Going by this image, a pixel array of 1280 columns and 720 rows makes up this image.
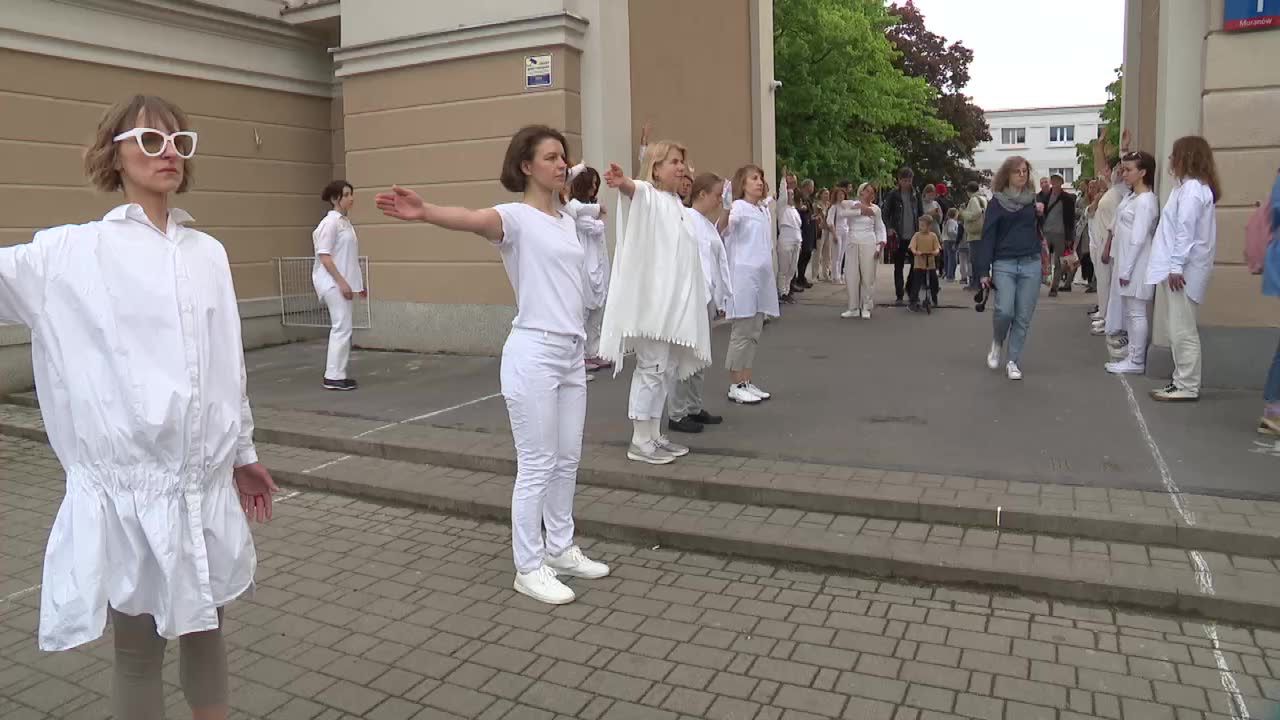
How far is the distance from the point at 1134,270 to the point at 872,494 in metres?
4.56

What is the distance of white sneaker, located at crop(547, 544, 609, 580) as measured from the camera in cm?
465

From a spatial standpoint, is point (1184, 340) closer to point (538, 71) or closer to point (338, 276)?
point (538, 71)

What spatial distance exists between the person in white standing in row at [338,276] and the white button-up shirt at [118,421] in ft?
22.1

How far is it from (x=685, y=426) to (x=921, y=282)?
7880 millimetres

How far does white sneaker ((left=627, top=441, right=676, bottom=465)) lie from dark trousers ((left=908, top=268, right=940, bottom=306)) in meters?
8.21

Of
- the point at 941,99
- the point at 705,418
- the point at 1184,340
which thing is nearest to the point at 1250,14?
the point at 1184,340

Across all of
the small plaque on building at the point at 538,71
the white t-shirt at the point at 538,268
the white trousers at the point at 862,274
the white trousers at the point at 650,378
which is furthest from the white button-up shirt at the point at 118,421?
the white trousers at the point at 862,274

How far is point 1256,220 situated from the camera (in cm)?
633

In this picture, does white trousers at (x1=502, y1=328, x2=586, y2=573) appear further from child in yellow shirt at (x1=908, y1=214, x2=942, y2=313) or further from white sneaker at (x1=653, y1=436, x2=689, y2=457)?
child in yellow shirt at (x1=908, y1=214, x2=942, y2=313)

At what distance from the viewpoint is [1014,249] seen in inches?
329

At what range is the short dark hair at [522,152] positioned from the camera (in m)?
4.33

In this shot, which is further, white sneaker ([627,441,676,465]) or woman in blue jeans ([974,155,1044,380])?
woman in blue jeans ([974,155,1044,380])

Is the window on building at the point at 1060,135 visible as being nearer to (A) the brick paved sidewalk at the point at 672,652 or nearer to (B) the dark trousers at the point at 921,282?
(B) the dark trousers at the point at 921,282

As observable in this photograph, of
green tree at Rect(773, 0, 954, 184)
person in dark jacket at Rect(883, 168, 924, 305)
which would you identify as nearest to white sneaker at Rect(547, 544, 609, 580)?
person in dark jacket at Rect(883, 168, 924, 305)
